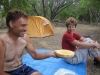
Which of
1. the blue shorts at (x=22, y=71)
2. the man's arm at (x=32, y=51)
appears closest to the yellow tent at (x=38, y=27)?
the man's arm at (x=32, y=51)

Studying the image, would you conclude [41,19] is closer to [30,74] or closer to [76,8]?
[30,74]

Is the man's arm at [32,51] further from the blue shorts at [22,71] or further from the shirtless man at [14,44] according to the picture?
the blue shorts at [22,71]

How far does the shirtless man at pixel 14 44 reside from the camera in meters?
1.86

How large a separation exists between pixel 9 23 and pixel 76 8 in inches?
901

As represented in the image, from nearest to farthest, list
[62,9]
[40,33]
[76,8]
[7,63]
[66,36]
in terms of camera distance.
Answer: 1. [7,63]
2. [66,36]
3. [40,33]
4. [62,9]
5. [76,8]

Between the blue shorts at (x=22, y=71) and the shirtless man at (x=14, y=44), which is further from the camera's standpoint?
the blue shorts at (x=22, y=71)

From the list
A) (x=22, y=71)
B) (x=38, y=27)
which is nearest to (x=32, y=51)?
(x=22, y=71)

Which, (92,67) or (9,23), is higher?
(9,23)

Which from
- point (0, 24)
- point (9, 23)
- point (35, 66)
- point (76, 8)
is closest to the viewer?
point (9, 23)

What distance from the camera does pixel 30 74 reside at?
2102 millimetres

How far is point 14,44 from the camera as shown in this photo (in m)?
2.04

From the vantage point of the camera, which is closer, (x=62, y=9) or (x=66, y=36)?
(x=66, y=36)

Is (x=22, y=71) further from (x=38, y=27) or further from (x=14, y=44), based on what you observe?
(x=38, y=27)

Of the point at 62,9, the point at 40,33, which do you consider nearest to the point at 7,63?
the point at 40,33
